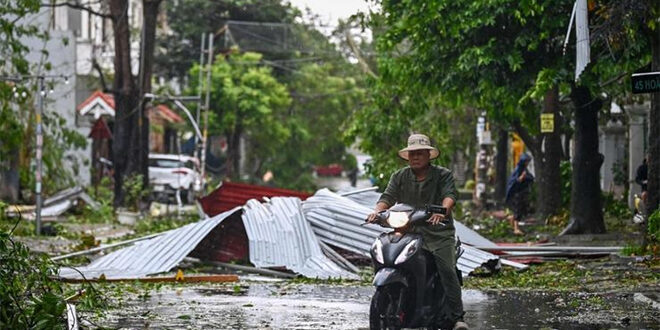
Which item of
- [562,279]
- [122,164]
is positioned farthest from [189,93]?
[562,279]

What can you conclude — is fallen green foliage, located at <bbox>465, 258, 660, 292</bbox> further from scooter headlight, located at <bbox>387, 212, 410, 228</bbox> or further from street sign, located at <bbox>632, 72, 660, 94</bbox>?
scooter headlight, located at <bbox>387, 212, 410, 228</bbox>

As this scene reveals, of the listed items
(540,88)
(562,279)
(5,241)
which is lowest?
(562,279)

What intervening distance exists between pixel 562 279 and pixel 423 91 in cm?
1050

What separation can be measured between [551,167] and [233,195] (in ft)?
25.7

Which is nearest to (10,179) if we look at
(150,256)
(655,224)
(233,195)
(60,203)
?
(60,203)

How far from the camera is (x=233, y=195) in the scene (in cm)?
2892

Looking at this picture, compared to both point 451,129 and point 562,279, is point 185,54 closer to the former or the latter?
point 451,129

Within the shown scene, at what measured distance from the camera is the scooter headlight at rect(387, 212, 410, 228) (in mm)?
11070

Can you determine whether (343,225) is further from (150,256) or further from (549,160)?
(549,160)

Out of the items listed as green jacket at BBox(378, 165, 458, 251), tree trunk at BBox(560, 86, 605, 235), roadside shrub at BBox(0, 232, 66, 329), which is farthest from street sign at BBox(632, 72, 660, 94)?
tree trunk at BBox(560, 86, 605, 235)

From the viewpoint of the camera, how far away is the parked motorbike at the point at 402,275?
11.0 m

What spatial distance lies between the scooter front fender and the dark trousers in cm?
45

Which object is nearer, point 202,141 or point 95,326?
point 95,326

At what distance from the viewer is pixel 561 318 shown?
531 inches
